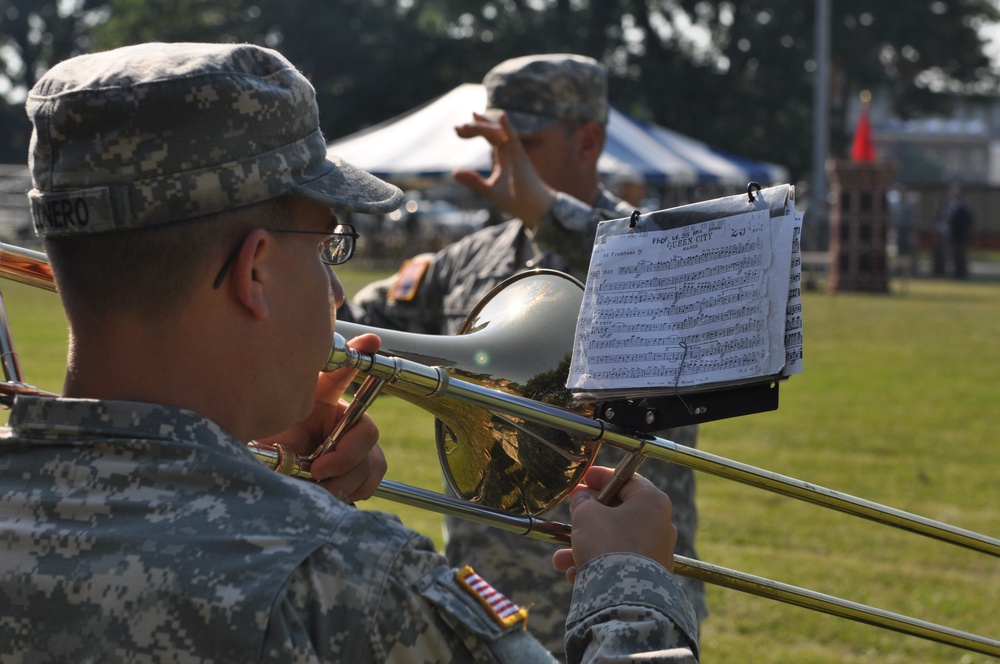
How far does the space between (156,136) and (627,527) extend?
31.3 inches

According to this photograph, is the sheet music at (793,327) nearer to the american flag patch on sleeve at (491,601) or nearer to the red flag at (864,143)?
the american flag patch on sleeve at (491,601)

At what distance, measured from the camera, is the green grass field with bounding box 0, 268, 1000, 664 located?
4.80 m

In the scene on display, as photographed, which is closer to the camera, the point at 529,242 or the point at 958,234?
the point at 529,242

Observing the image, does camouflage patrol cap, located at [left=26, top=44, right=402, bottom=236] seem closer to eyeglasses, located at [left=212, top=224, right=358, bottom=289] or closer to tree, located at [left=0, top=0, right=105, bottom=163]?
eyeglasses, located at [left=212, top=224, right=358, bottom=289]

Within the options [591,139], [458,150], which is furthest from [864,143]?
[591,139]

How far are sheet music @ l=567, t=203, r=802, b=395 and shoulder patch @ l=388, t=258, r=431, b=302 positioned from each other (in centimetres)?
164

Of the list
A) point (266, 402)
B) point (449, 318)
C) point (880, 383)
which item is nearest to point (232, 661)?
point (266, 402)

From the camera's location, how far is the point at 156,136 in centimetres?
138

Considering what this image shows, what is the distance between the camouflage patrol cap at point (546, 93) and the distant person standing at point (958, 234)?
2276cm

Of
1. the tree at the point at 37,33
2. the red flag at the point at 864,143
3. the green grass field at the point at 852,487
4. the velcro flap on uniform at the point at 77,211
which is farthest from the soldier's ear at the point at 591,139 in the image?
the tree at the point at 37,33

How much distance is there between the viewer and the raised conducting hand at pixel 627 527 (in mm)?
1658

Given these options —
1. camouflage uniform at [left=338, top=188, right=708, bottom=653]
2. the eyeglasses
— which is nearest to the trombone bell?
the eyeglasses

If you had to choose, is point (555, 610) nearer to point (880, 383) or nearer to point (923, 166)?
point (880, 383)

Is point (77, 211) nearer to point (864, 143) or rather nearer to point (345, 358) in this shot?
point (345, 358)
